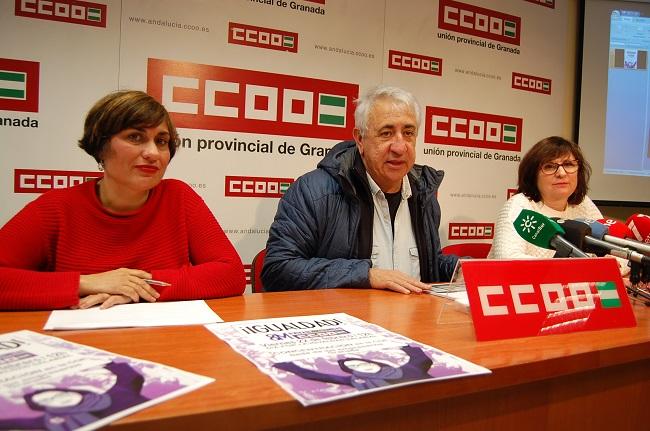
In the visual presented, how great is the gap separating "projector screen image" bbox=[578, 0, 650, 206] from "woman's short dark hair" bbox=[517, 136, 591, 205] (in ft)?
4.46

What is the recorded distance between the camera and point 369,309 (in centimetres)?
129

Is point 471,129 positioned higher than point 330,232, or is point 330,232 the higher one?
point 471,129

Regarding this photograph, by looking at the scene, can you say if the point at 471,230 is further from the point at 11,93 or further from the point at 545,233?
the point at 11,93

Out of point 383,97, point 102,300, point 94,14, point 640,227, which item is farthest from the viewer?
point 94,14

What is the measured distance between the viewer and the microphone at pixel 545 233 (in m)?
1.19

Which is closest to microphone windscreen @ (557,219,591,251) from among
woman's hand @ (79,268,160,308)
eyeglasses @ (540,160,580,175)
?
woman's hand @ (79,268,160,308)

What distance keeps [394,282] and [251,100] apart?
5.32 ft

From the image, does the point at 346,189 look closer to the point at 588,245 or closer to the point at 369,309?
the point at 369,309

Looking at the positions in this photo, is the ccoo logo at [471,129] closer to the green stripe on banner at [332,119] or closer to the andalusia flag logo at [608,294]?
the green stripe on banner at [332,119]

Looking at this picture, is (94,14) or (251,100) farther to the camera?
(251,100)

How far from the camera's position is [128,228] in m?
1.61

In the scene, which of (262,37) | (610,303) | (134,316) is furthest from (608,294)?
(262,37)

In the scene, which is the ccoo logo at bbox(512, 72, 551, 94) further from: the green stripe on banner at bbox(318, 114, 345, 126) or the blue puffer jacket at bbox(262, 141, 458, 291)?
the blue puffer jacket at bbox(262, 141, 458, 291)

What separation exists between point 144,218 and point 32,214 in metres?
0.32
